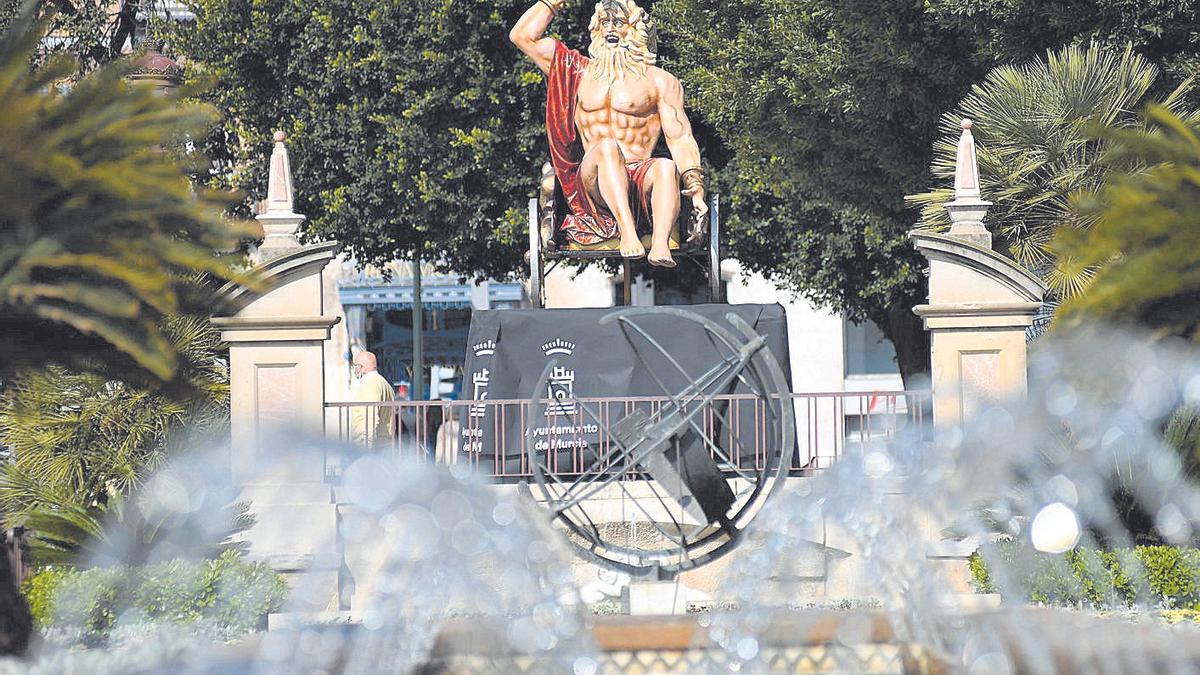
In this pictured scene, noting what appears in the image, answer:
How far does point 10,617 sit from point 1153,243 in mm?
3522

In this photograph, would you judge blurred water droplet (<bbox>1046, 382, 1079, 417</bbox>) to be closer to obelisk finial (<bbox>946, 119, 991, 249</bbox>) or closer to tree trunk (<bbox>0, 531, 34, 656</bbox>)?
tree trunk (<bbox>0, 531, 34, 656</bbox>)

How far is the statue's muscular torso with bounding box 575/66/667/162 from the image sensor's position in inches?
476

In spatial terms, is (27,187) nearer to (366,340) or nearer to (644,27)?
(644,27)

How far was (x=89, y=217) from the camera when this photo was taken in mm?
4207

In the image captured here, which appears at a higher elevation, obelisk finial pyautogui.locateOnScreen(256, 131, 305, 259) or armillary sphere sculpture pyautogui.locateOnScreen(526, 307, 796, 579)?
obelisk finial pyautogui.locateOnScreen(256, 131, 305, 259)

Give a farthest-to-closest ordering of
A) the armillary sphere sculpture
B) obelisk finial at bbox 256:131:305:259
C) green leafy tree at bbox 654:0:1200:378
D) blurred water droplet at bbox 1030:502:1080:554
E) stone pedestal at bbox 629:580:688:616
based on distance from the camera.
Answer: green leafy tree at bbox 654:0:1200:378, obelisk finial at bbox 256:131:305:259, stone pedestal at bbox 629:580:688:616, the armillary sphere sculpture, blurred water droplet at bbox 1030:502:1080:554

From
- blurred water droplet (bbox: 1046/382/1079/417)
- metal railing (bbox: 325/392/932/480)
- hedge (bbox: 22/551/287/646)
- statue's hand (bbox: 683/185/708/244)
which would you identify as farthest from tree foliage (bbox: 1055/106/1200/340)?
statue's hand (bbox: 683/185/708/244)

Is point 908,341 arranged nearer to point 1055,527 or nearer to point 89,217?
point 1055,527

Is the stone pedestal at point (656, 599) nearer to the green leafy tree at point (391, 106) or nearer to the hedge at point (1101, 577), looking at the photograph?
the hedge at point (1101, 577)

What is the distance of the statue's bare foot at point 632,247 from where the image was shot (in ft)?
39.1

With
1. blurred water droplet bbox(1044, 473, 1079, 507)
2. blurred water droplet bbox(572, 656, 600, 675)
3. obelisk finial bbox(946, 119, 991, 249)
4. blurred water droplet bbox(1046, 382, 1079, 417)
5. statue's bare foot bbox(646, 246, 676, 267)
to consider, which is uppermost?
obelisk finial bbox(946, 119, 991, 249)

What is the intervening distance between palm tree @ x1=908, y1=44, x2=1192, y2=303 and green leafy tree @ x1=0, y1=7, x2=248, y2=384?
8252mm

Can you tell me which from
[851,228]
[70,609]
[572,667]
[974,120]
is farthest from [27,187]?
[851,228]

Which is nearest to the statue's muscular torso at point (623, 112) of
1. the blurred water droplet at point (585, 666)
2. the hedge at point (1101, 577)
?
the hedge at point (1101, 577)
